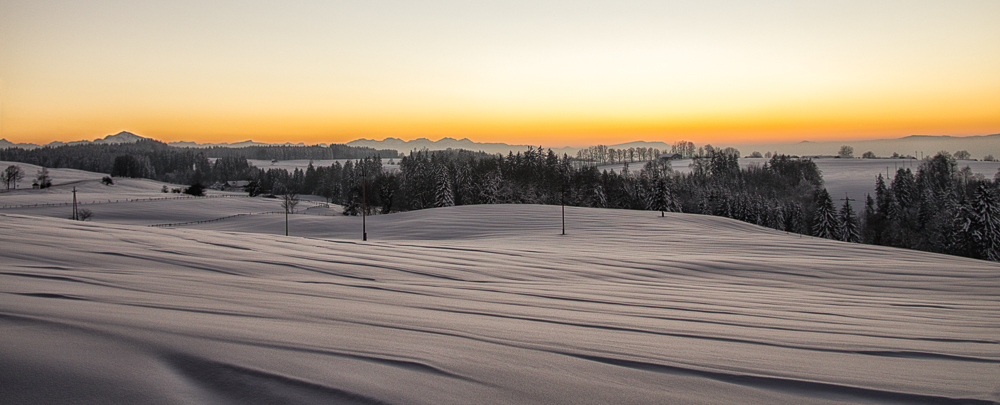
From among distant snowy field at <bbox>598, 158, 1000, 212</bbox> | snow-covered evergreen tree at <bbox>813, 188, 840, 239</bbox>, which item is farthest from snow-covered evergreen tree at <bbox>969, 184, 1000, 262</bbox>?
distant snowy field at <bbox>598, 158, 1000, 212</bbox>

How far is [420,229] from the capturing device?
130ft

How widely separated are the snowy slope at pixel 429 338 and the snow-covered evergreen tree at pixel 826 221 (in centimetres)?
6292

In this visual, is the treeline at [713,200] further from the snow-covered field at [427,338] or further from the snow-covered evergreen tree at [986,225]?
the snow-covered field at [427,338]

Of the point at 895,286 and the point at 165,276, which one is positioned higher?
the point at 165,276

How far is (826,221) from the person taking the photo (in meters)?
61.6

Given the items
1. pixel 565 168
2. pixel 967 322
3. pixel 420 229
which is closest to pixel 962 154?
pixel 565 168

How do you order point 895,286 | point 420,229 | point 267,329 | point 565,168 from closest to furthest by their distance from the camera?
1. point 267,329
2. point 895,286
3. point 420,229
4. point 565,168

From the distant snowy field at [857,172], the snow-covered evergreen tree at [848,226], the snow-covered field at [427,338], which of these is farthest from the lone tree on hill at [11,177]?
the distant snowy field at [857,172]

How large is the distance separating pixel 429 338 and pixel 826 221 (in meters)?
74.0

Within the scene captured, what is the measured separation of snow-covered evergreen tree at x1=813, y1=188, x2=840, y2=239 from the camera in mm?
61250

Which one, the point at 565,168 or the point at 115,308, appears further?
the point at 565,168

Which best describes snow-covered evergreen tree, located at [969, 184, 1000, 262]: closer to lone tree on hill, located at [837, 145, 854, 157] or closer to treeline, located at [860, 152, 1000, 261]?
treeline, located at [860, 152, 1000, 261]

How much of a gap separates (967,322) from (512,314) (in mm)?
6476

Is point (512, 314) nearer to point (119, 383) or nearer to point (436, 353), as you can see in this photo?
point (436, 353)
